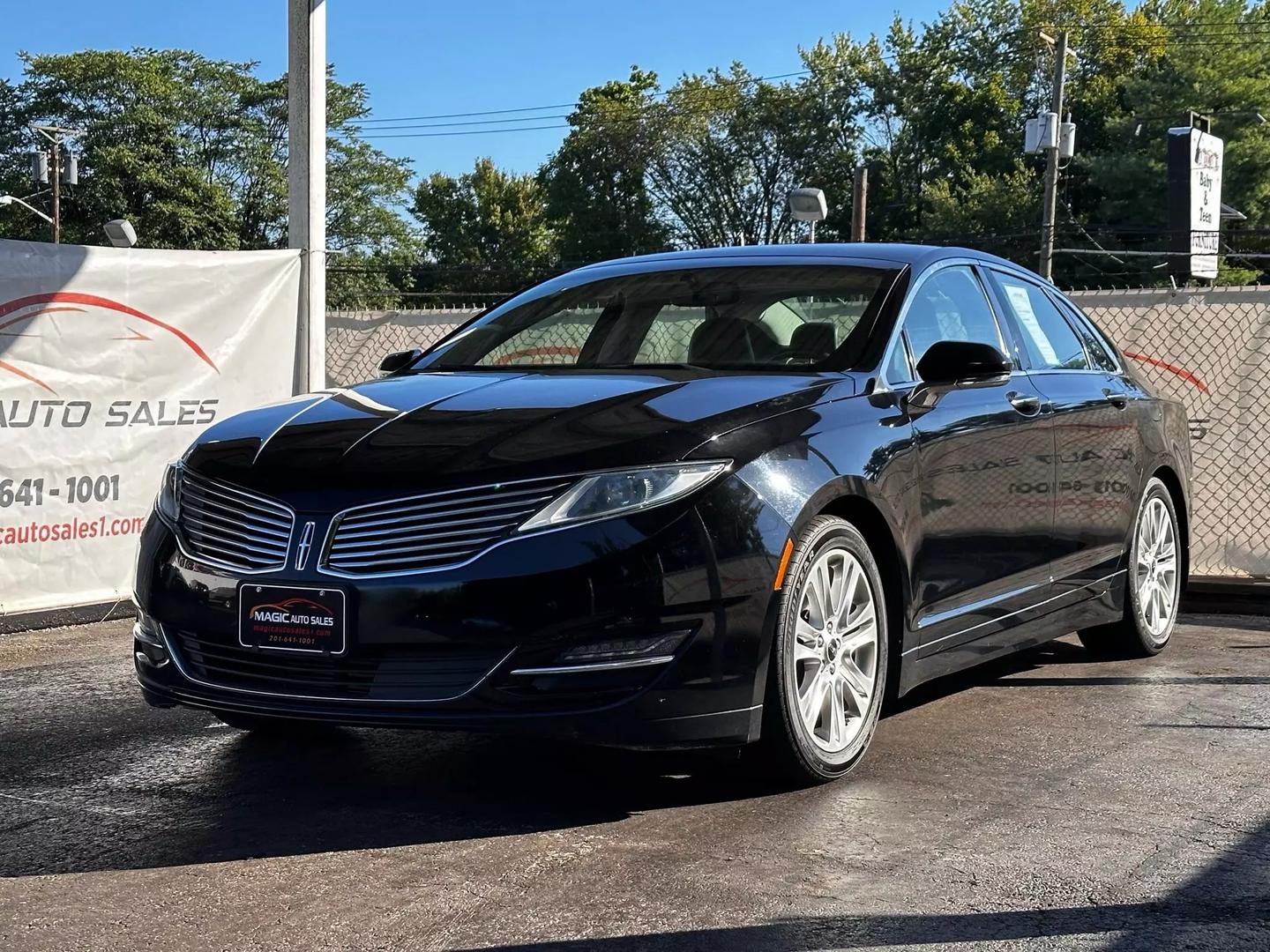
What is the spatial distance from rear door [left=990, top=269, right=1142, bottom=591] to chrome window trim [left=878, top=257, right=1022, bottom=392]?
0.30ft

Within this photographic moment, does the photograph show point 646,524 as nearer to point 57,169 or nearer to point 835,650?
point 835,650

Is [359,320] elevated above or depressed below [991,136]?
below

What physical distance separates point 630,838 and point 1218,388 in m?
5.91

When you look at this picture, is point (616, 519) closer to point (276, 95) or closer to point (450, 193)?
point (276, 95)

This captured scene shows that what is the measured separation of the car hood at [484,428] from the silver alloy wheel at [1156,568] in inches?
96.8

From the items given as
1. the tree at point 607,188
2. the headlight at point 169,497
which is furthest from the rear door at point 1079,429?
the tree at point 607,188

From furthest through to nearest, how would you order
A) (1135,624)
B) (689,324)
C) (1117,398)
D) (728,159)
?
(728,159) → (1135,624) → (1117,398) → (689,324)

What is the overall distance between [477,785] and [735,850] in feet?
3.09

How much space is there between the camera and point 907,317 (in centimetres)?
516

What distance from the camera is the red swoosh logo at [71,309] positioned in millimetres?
7383

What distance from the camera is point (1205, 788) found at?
14.9 ft

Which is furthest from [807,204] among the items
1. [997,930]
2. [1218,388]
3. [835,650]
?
[997,930]

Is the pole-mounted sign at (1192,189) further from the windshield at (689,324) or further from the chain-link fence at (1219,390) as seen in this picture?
the windshield at (689,324)

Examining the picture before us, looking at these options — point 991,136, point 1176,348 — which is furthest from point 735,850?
point 991,136
